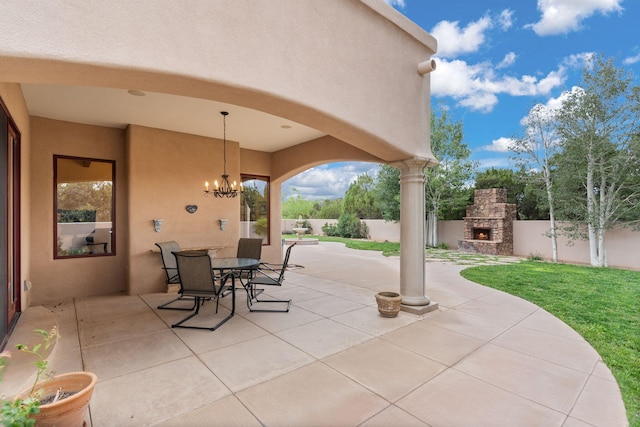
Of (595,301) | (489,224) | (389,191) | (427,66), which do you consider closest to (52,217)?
(427,66)

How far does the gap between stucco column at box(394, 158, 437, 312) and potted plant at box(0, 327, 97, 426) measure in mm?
3805

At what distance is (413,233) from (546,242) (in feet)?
35.0

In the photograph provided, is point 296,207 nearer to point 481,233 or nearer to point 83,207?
point 481,233

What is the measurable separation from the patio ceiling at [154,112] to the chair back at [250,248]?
2199mm

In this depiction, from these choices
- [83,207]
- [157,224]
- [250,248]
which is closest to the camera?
[83,207]

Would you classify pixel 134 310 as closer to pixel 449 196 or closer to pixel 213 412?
pixel 213 412

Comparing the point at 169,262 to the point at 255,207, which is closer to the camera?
the point at 169,262

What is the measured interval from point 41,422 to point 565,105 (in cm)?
1316

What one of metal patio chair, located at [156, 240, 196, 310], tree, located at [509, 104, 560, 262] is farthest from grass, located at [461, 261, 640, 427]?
metal patio chair, located at [156, 240, 196, 310]

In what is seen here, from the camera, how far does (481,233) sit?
45.1 feet

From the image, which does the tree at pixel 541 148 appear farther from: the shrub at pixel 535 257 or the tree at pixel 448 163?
the tree at pixel 448 163

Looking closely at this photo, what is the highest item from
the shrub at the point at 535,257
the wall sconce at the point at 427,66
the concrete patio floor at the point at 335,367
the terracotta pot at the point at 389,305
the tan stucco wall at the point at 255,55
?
the wall sconce at the point at 427,66

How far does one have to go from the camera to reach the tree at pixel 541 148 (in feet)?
35.4

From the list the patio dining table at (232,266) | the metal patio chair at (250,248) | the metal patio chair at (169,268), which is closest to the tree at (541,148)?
the metal patio chair at (250,248)
